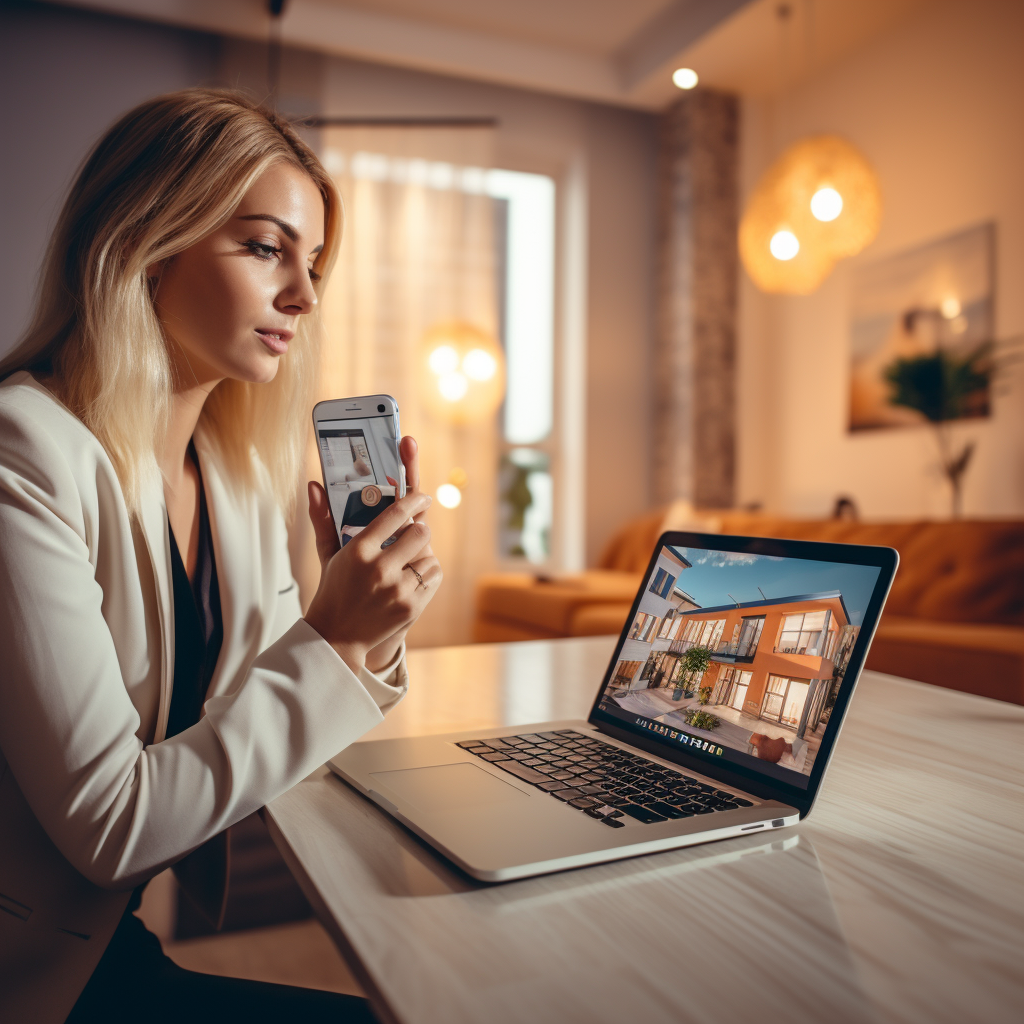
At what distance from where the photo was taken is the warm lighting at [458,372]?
14.3 ft

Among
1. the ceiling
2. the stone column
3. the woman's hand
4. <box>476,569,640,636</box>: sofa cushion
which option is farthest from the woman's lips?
the stone column

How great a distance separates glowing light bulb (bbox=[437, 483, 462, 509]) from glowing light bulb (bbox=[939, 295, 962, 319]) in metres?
2.46

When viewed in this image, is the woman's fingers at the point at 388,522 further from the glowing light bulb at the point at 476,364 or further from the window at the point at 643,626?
the glowing light bulb at the point at 476,364

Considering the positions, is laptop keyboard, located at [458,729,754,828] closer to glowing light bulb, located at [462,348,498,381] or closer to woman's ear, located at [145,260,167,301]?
woman's ear, located at [145,260,167,301]

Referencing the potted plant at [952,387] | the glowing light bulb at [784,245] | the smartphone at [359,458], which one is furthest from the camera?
the potted plant at [952,387]

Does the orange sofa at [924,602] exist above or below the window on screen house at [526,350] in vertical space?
below

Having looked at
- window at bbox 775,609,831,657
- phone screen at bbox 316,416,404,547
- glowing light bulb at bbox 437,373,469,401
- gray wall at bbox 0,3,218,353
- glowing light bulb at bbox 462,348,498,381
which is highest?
gray wall at bbox 0,3,218,353

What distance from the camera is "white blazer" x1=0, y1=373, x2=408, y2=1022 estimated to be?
0.58 meters

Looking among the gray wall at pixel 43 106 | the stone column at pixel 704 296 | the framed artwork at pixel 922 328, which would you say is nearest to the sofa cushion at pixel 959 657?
the framed artwork at pixel 922 328

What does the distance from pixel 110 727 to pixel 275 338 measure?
0.47 meters

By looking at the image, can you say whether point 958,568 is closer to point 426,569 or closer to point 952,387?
point 952,387

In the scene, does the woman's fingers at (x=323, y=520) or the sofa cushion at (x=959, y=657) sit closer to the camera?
the woman's fingers at (x=323, y=520)

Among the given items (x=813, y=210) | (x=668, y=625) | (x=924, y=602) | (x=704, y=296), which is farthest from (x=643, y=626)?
(x=704, y=296)

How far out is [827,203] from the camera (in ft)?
9.23
